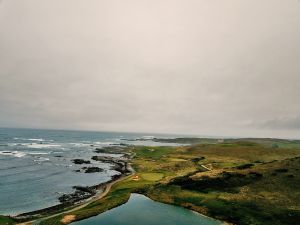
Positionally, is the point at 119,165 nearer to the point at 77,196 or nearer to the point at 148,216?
the point at 77,196

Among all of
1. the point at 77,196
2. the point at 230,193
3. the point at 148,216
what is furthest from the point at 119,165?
the point at 148,216

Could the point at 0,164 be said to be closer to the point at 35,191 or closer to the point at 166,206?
the point at 35,191

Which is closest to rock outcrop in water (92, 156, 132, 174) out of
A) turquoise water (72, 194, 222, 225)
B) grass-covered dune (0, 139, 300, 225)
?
grass-covered dune (0, 139, 300, 225)

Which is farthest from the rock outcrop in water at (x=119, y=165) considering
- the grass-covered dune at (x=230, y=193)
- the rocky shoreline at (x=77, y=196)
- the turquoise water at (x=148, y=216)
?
the turquoise water at (x=148, y=216)

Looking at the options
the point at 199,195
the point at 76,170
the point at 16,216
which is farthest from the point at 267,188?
the point at 76,170

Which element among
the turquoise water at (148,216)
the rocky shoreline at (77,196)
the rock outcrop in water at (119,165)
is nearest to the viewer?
the turquoise water at (148,216)

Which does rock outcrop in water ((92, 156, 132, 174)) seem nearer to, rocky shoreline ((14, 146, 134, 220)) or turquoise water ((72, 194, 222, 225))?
rocky shoreline ((14, 146, 134, 220))

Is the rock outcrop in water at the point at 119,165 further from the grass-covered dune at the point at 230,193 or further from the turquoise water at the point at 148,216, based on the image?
the turquoise water at the point at 148,216

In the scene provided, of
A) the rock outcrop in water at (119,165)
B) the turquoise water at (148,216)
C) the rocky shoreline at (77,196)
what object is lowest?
the rocky shoreline at (77,196)
